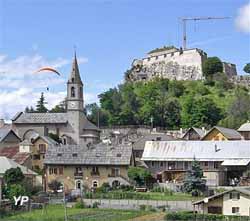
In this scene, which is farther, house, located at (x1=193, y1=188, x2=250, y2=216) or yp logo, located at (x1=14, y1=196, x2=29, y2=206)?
yp logo, located at (x1=14, y1=196, x2=29, y2=206)

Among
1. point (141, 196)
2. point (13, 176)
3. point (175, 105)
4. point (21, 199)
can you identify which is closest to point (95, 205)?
point (141, 196)

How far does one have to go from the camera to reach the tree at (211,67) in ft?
182

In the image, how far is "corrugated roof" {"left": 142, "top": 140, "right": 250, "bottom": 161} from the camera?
28.8 metres

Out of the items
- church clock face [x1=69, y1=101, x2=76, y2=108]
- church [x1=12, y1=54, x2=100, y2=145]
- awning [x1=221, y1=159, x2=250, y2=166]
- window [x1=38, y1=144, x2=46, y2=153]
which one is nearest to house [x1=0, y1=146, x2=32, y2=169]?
window [x1=38, y1=144, x2=46, y2=153]

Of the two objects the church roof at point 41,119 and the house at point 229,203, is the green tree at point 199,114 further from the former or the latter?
the house at point 229,203

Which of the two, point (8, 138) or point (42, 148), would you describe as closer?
point (42, 148)

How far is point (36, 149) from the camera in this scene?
109ft

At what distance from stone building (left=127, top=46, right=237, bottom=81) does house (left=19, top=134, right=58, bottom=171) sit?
81.4 ft

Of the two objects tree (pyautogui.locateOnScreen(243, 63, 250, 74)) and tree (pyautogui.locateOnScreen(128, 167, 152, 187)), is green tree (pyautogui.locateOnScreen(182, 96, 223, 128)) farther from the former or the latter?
tree (pyautogui.locateOnScreen(128, 167, 152, 187))

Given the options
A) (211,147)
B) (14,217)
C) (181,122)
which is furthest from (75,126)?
(14,217)

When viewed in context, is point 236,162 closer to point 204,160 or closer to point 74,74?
point 204,160

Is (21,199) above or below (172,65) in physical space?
below

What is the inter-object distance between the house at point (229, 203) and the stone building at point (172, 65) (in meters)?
35.8

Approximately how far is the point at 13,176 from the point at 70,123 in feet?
45.3
